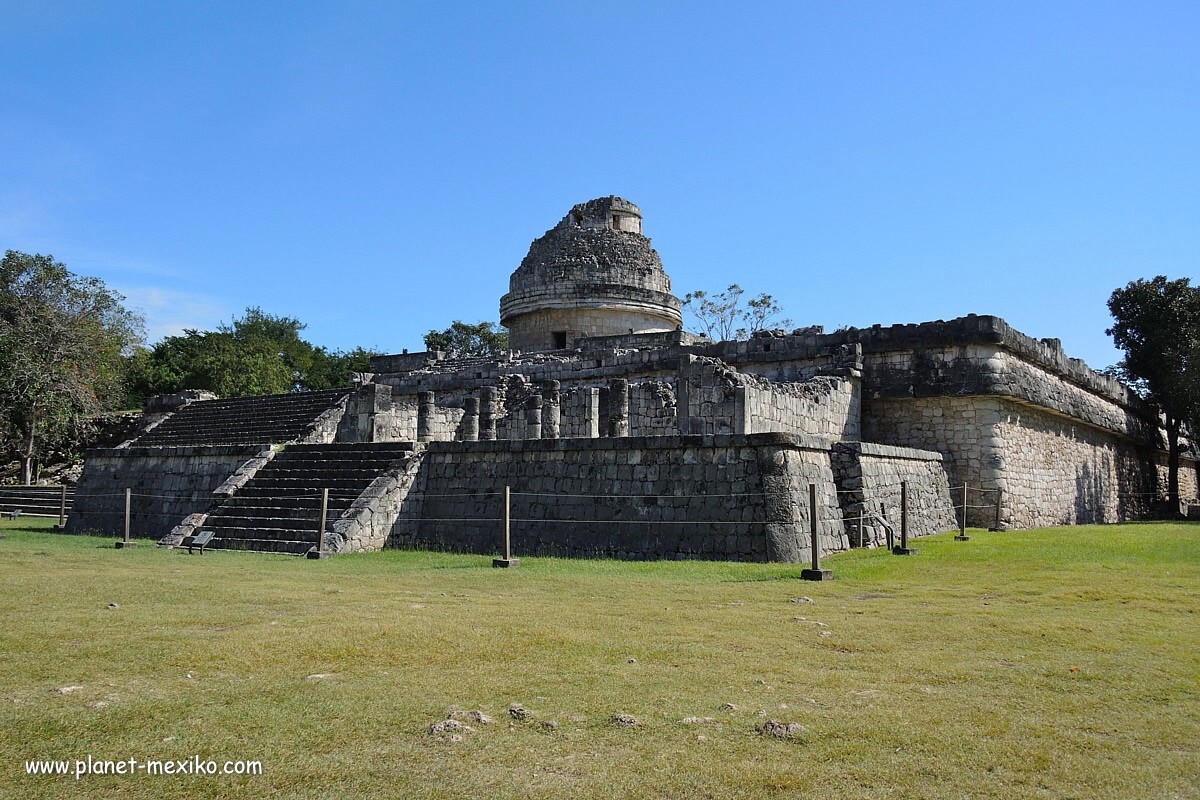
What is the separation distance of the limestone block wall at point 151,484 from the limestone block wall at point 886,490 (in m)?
10.9

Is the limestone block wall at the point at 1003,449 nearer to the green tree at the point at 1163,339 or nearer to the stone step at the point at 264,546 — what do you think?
the green tree at the point at 1163,339

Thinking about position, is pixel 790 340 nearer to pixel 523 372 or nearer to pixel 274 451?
pixel 523 372

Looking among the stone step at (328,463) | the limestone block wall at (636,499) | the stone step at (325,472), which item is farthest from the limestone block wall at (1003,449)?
the stone step at (325,472)

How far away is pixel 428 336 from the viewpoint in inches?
2189

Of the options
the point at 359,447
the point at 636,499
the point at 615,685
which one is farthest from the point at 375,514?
the point at 615,685

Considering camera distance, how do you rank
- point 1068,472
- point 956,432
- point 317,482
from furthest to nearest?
1. point 1068,472
2. point 956,432
3. point 317,482

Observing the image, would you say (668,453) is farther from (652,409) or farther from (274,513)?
(274,513)

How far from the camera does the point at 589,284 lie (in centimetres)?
2903

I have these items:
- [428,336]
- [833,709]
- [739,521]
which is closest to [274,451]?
[739,521]

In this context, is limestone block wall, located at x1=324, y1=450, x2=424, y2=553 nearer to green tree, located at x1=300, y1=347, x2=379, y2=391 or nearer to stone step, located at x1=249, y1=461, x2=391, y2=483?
stone step, located at x1=249, y1=461, x2=391, y2=483

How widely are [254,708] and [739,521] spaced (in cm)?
801

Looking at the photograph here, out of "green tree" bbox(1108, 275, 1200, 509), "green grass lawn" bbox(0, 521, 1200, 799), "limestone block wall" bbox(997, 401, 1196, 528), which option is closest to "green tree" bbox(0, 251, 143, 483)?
"green grass lawn" bbox(0, 521, 1200, 799)

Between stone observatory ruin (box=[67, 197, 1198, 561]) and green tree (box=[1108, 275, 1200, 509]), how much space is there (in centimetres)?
85

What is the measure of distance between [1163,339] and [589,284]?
1570 cm
